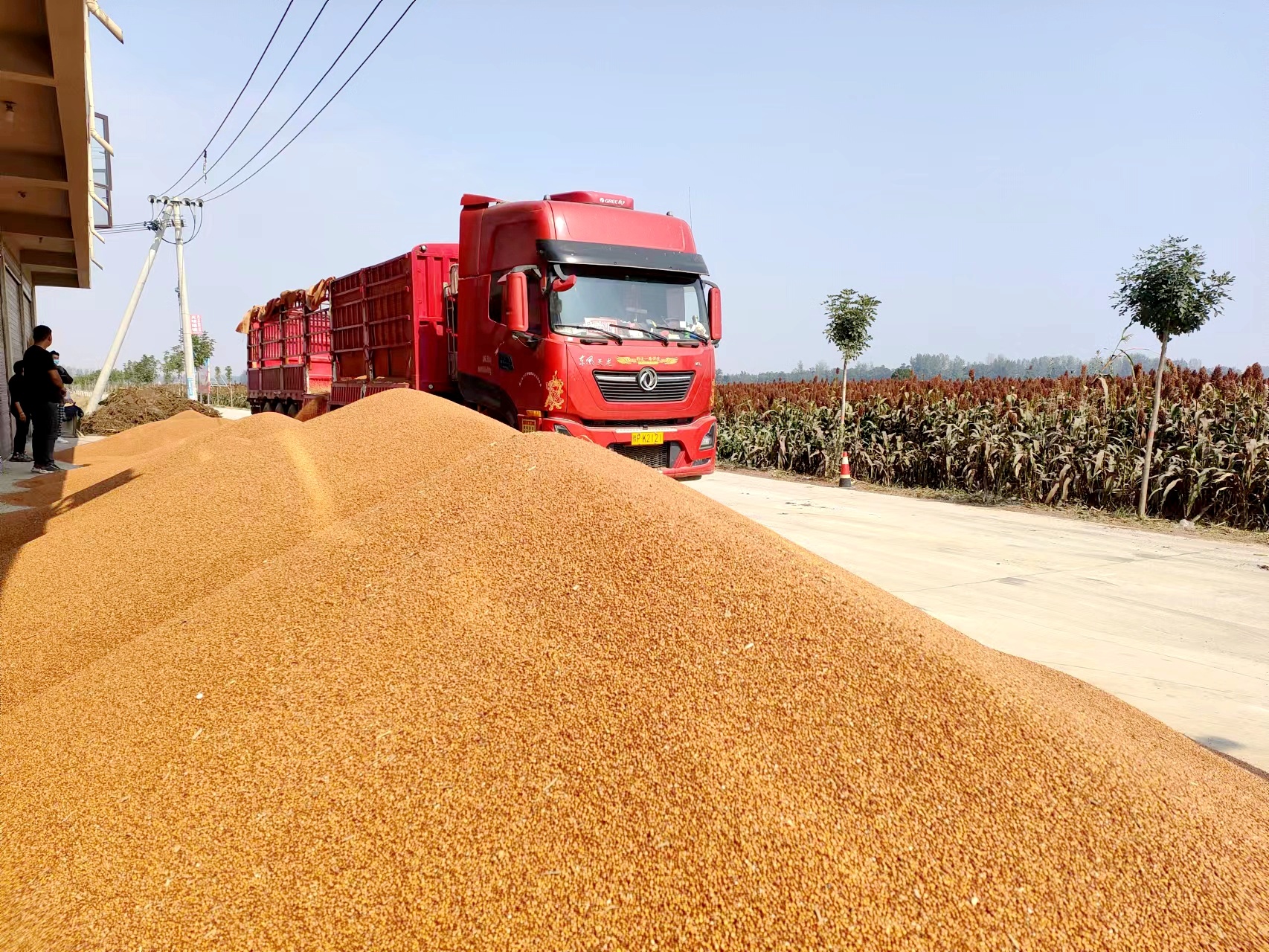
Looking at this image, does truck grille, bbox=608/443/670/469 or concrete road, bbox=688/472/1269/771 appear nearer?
concrete road, bbox=688/472/1269/771

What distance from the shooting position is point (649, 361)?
7363 mm

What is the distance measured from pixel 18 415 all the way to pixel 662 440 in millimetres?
9227

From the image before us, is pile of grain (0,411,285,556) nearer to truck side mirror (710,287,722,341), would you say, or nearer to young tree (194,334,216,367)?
truck side mirror (710,287,722,341)

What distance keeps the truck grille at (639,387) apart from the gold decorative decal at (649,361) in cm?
9

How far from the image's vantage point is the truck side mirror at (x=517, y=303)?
22.9 feet

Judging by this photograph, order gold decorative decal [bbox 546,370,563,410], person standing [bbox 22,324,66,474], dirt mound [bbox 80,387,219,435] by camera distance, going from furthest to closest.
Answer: dirt mound [bbox 80,387,219,435] < person standing [bbox 22,324,66,474] < gold decorative decal [bbox 546,370,563,410]

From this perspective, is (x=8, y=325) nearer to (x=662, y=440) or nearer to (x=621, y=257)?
(x=621, y=257)

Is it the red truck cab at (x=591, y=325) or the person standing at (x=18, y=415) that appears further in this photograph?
the person standing at (x=18, y=415)

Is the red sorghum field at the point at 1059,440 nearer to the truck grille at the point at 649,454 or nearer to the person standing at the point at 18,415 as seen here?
the truck grille at the point at 649,454

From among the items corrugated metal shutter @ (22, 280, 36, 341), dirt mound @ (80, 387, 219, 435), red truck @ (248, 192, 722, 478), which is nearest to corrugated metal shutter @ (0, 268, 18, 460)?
corrugated metal shutter @ (22, 280, 36, 341)

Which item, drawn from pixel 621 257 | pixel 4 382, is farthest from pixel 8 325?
pixel 621 257

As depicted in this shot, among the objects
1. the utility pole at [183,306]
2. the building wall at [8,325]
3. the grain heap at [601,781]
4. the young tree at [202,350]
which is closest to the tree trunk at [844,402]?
the grain heap at [601,781]

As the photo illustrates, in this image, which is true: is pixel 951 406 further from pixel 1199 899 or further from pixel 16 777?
pixel 16 777

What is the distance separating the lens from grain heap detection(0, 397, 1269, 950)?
1.84m
